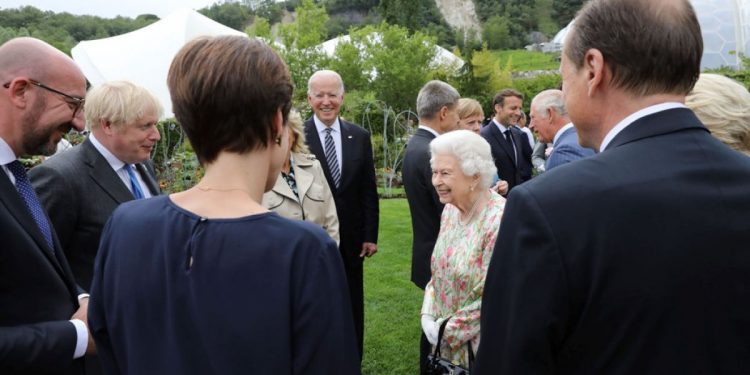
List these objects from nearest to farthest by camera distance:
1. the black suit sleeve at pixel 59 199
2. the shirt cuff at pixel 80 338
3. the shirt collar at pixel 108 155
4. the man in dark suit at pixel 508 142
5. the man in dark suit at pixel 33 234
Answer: the man in dark suit at pixel 33 234
the shirt cuff at pixel 80 338
the black suit sleeve at pixel 59 199
the shirt collar at pixel 108 155
the man in dark suit at pixel 508 142

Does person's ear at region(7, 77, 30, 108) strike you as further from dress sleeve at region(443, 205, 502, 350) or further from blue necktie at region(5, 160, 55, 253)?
dress sleeve at region(443, 205, 502, 350)

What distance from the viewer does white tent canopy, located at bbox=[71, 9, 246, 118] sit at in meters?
23.7

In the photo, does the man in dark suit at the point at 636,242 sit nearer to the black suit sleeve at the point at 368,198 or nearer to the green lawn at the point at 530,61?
the black suit sleeve at the point at 368,198

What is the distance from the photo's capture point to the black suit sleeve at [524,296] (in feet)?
4.85

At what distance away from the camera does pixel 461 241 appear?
3807 millimetres

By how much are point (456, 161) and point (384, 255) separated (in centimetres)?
532

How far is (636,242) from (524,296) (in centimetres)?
29

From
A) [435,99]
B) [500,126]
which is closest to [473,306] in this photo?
[435,99]

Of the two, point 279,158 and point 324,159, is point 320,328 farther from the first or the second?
point 324,159

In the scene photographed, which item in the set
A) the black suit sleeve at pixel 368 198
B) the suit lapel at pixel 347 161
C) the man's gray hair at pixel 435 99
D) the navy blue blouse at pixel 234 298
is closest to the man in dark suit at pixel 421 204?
the man's gray hair at pixel 435 99

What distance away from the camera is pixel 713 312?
150 centimetres

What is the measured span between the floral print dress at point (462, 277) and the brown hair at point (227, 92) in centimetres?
216

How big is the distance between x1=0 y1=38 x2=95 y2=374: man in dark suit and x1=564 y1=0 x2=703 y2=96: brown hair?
1.87m

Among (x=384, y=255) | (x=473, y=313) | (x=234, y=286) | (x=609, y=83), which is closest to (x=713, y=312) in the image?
(x=609, y=83)
